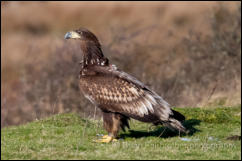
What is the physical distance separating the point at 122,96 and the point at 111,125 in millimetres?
720

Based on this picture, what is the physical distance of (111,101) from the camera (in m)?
11.4

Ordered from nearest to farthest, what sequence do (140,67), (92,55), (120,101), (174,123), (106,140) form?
(106,140) < (120,101) < (174,123) < (92,55) < (140,67)

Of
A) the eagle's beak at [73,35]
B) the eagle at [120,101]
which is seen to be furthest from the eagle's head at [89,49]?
the eagle at [120,101]

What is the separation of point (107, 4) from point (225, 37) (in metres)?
23.4

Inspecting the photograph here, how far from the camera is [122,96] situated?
11445 mm

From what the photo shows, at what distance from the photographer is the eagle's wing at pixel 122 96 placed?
11359mm

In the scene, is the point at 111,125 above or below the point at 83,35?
below

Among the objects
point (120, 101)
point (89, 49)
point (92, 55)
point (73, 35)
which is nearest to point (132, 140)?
point (120, 101)

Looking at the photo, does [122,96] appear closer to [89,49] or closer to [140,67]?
[89,49]

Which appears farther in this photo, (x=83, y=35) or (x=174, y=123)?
(x=83, y=35)

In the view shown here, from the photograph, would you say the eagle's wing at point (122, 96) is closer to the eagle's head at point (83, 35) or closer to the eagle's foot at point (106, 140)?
the eagle's foot at point (106, 140)

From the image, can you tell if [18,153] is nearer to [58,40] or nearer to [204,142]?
[204,142]

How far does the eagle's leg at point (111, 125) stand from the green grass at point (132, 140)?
0.23 m

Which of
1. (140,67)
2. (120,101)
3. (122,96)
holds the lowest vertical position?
(120,101)
